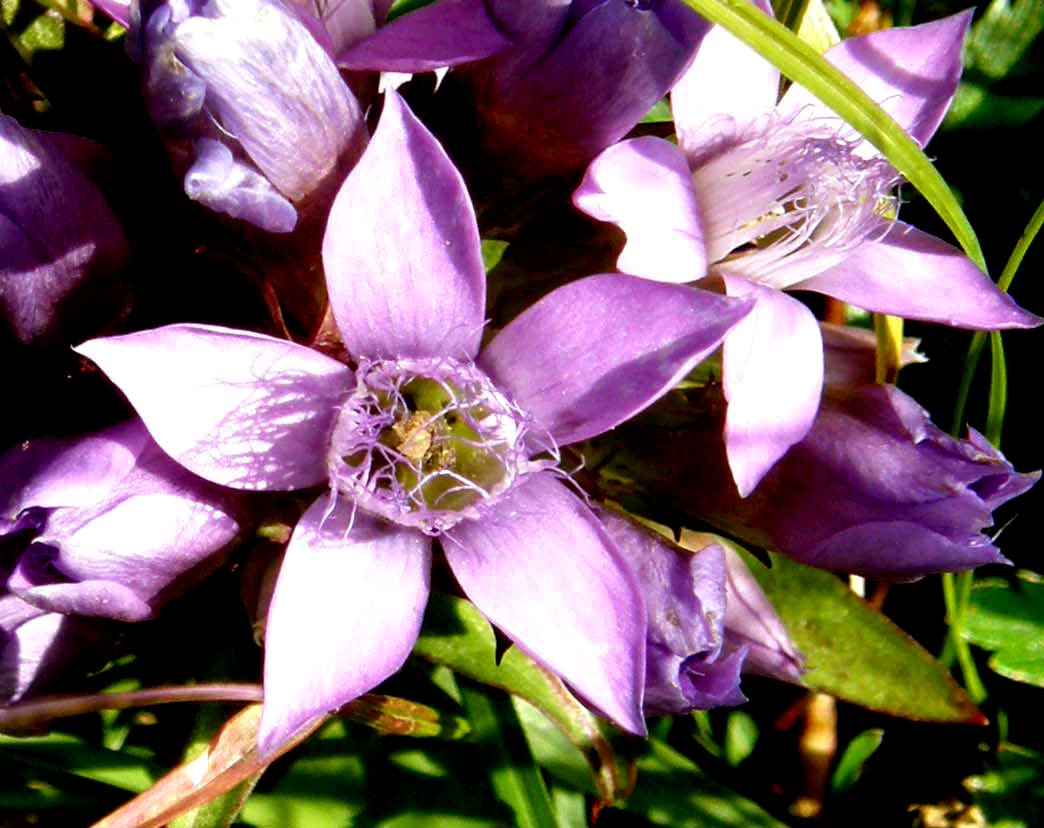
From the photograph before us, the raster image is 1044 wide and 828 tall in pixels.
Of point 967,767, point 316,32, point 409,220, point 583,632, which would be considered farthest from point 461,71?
point 967,767

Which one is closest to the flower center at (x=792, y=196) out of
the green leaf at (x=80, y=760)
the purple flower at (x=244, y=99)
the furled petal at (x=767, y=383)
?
the furled petal at (x=767, y=383)

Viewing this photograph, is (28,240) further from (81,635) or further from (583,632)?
(583,632)

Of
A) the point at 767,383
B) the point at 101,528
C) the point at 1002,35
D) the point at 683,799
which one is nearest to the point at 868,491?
the point at 767,383

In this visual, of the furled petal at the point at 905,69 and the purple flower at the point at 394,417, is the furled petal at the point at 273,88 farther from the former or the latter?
the furled petal at the point at 905,69

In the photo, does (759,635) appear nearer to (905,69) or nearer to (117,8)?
(905,69)

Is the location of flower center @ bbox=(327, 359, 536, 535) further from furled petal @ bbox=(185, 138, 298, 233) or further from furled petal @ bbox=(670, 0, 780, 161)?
furled petal @ bbox=(670, 0, 780, 161)
